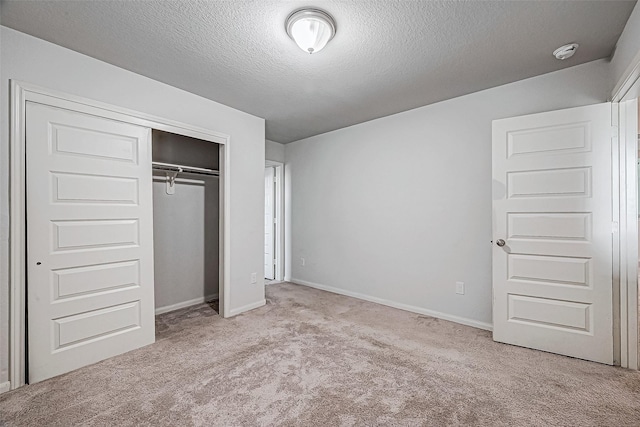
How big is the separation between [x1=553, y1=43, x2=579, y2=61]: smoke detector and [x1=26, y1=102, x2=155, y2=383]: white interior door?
3433 mm

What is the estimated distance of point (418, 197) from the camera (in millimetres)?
3486

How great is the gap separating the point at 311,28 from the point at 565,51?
1.94m

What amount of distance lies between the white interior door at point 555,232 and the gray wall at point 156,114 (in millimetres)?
2603

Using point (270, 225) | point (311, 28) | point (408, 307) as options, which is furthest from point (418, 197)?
point (270, 225)

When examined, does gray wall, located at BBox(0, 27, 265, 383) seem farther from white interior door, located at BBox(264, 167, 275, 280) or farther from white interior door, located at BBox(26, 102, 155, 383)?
white interior door, located at BBox(264, 167, 275, 280)

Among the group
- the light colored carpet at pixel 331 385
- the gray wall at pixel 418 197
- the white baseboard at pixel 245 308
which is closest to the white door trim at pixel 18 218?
the light colored carpet at pixel 331 385

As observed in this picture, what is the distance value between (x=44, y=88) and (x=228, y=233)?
1.91 m

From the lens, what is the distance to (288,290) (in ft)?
14.7

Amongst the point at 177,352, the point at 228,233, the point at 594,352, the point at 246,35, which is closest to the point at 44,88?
the point at 246,35

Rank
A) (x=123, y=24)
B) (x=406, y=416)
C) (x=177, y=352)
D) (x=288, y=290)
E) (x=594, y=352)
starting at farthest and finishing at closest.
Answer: (x=288, y=290) < (x=177, y=352) < (x=594, y=352) < (x=123, y=24) < (x=406, y=416)

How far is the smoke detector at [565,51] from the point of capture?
2170mm

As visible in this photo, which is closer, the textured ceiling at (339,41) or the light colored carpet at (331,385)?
the light colored carpet at (331,385)

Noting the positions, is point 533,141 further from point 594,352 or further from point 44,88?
point 44,88

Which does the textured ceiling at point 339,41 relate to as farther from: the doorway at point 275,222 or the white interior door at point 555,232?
the doorway at point 275,222
